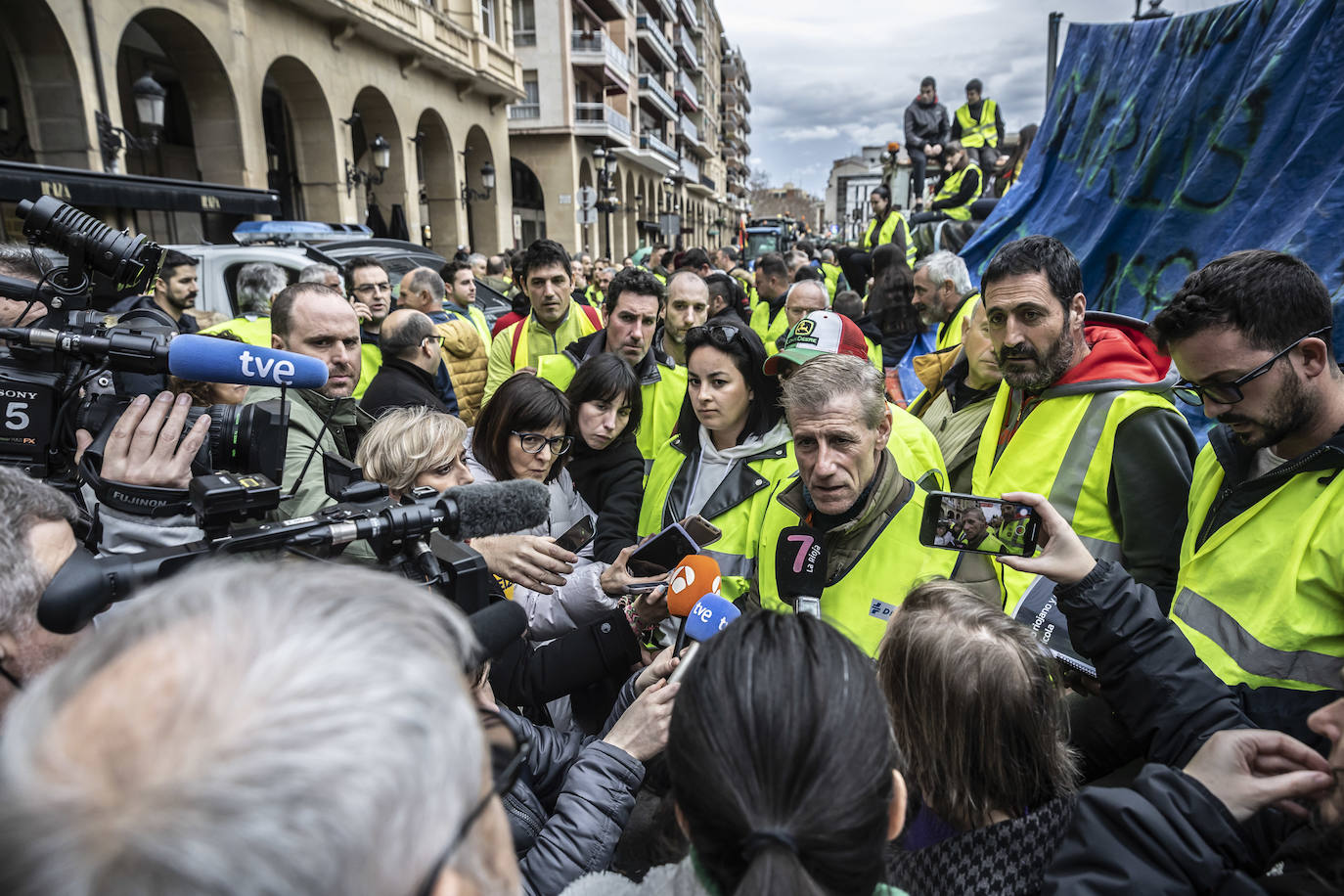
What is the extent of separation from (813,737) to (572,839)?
896 millimetres

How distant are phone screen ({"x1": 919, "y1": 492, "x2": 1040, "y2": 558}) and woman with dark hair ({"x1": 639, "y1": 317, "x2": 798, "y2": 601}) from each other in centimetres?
90

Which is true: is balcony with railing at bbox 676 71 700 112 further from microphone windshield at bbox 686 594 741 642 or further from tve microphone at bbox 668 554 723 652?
microphone windshield at bbox 686 594 741 642

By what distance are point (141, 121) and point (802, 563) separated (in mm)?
11964

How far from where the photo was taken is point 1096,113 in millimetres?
5219

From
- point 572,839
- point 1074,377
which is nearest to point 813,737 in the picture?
point 572,839

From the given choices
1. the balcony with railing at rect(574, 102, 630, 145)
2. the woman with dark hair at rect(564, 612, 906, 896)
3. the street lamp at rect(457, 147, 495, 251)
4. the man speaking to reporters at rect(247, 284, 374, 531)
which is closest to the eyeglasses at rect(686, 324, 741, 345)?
the man speaking to reporters at rect(247, 284, 374, 531)

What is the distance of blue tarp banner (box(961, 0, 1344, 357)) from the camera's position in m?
3.32

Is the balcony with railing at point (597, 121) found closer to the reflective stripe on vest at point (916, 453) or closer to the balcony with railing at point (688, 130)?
the balcony with railing at point (688, 130)

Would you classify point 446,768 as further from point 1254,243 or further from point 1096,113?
point 1096,113

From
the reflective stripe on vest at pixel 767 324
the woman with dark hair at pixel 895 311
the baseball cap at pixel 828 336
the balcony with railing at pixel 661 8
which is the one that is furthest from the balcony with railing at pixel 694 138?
the baseball cap at pixel 828 336

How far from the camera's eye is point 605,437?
347 cm

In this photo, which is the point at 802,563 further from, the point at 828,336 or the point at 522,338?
the point at 522,338

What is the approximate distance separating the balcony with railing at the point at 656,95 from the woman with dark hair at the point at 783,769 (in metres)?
44.2

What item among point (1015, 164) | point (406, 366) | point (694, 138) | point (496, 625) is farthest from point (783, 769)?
point (694, 138)
